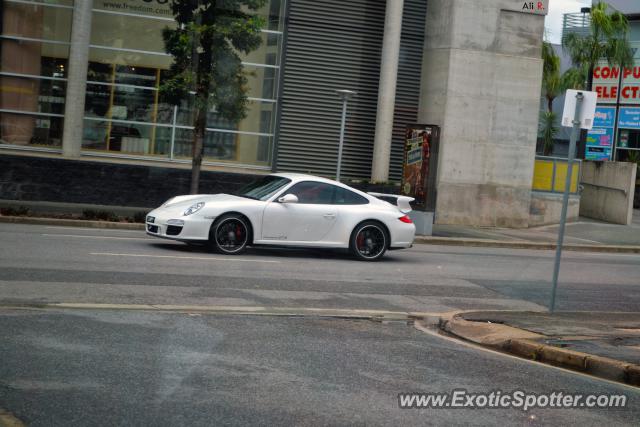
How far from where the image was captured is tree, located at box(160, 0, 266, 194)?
2119 cm

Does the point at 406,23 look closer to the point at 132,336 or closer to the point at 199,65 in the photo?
the point at 199,65

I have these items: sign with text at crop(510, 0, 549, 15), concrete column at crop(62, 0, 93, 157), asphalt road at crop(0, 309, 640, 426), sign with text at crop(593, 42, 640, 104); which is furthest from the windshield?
sign with text at crop(593, 42, 640, 104)

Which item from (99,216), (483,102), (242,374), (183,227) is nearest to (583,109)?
(183,227)

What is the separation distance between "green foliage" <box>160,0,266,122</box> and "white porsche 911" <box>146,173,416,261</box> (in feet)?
19.6

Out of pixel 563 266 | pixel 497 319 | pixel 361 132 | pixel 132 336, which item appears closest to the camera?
pixel 132 336

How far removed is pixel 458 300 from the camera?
12375mm

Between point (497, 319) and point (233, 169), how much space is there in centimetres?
1632

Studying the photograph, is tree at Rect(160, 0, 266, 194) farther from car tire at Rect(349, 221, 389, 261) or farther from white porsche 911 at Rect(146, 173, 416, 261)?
car tire at Rect(349, 221, 389, 261)

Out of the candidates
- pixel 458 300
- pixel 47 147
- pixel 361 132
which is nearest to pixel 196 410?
pixel 458 300

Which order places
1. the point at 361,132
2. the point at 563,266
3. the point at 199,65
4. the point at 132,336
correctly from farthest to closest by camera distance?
the point at 361,132, the point at 199,65, the point at 563,266, the point at 132,336

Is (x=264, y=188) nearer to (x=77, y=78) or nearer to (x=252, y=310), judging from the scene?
(x=252, y=310)

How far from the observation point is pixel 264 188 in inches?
620

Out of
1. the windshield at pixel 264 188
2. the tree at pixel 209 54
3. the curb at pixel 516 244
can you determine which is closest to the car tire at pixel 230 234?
the windshield at pixel 264 188

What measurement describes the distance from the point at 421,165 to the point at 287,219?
8582 millimetres
